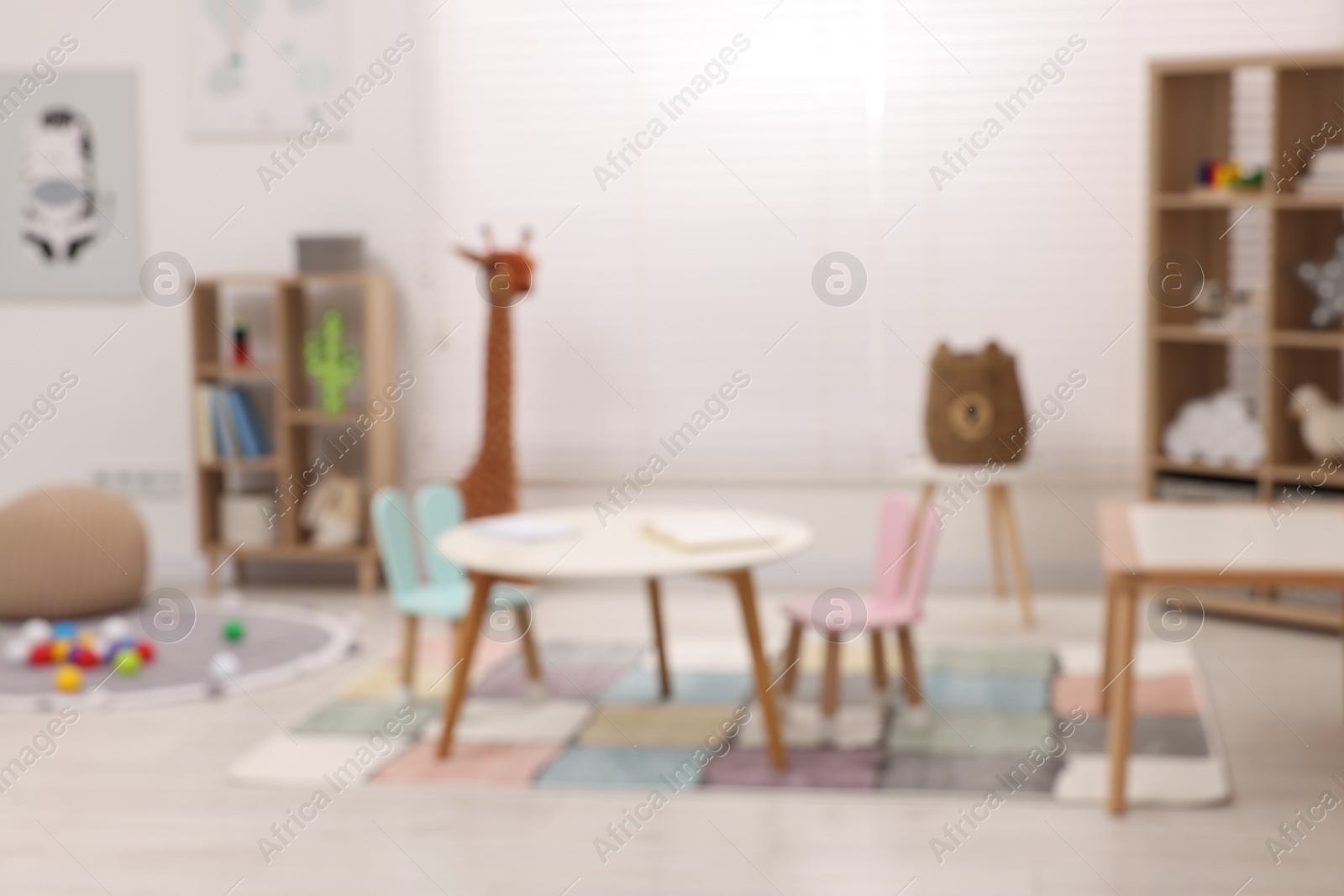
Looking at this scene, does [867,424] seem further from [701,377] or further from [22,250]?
[22,250]

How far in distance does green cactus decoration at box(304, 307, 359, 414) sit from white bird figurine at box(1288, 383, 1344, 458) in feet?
10.6

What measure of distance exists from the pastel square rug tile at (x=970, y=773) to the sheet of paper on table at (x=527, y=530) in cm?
96

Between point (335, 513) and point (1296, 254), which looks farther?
point (335, 513)

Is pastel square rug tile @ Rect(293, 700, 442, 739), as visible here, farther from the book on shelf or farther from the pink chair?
the book on shelf

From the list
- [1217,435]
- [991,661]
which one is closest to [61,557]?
[991,661]

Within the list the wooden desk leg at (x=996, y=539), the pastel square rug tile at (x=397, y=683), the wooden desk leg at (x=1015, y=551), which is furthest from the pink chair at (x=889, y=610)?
the wooden desk leg at (x=996, y=539)

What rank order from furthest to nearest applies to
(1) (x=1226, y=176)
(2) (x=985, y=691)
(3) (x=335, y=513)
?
(3) (x=335, y=513) < (1) (x=1226, y=176) < (2) (x=985, y=691)

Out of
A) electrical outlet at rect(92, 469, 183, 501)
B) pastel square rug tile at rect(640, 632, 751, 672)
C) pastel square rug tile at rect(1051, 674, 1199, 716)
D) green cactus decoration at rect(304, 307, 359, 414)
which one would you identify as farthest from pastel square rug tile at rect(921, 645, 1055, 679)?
electrical outlet at rect(92, 469, 183, 501)

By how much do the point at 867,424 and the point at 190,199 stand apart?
2.69 m

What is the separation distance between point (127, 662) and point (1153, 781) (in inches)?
112

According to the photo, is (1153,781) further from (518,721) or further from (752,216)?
(752,216)

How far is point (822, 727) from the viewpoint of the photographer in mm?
3801

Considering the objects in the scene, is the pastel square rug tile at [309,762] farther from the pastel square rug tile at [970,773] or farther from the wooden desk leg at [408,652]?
the pastel square rug tile at [970,773]

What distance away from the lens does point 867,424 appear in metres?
5.59
